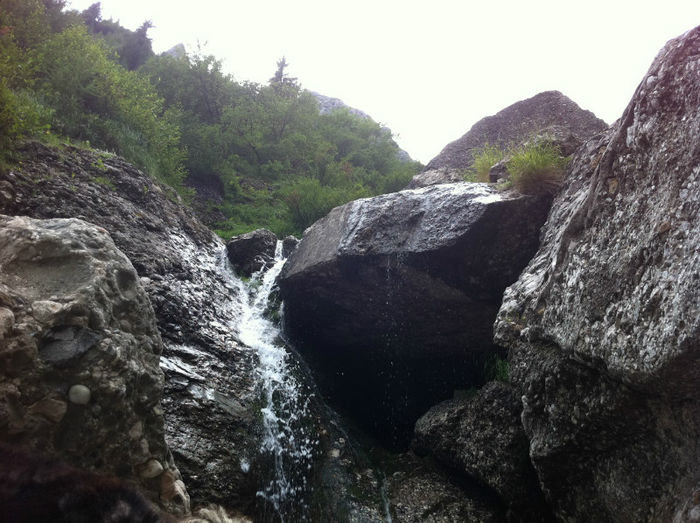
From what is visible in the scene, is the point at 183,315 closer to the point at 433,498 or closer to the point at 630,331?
the point at 433,498

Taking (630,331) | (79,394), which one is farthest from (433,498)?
(79,394)

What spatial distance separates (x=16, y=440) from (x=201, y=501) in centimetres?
229

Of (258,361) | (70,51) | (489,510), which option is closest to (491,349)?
(489,510)

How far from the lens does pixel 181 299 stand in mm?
6984

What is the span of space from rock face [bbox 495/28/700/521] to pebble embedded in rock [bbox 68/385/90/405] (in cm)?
373

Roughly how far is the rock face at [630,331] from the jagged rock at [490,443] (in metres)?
0.86

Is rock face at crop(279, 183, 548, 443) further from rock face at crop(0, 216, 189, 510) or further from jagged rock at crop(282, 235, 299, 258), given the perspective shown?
rock face at crop(0, 216, 189, 510)

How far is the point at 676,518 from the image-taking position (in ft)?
8.68

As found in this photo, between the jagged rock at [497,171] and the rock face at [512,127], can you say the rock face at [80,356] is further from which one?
the rock face at [512,127]

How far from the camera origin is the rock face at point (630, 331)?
8.73ft

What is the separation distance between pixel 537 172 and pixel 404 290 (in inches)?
107

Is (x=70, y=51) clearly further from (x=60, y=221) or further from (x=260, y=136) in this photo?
(x=60, y=221)

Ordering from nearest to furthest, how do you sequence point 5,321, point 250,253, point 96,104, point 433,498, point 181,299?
point 5,321 → point 433,498 → point 181,299 → point 250,253 → point 96,104

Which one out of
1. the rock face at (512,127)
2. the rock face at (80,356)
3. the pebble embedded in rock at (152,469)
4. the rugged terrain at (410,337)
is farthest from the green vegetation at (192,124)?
the pebble embedded in rock at (152,469)
